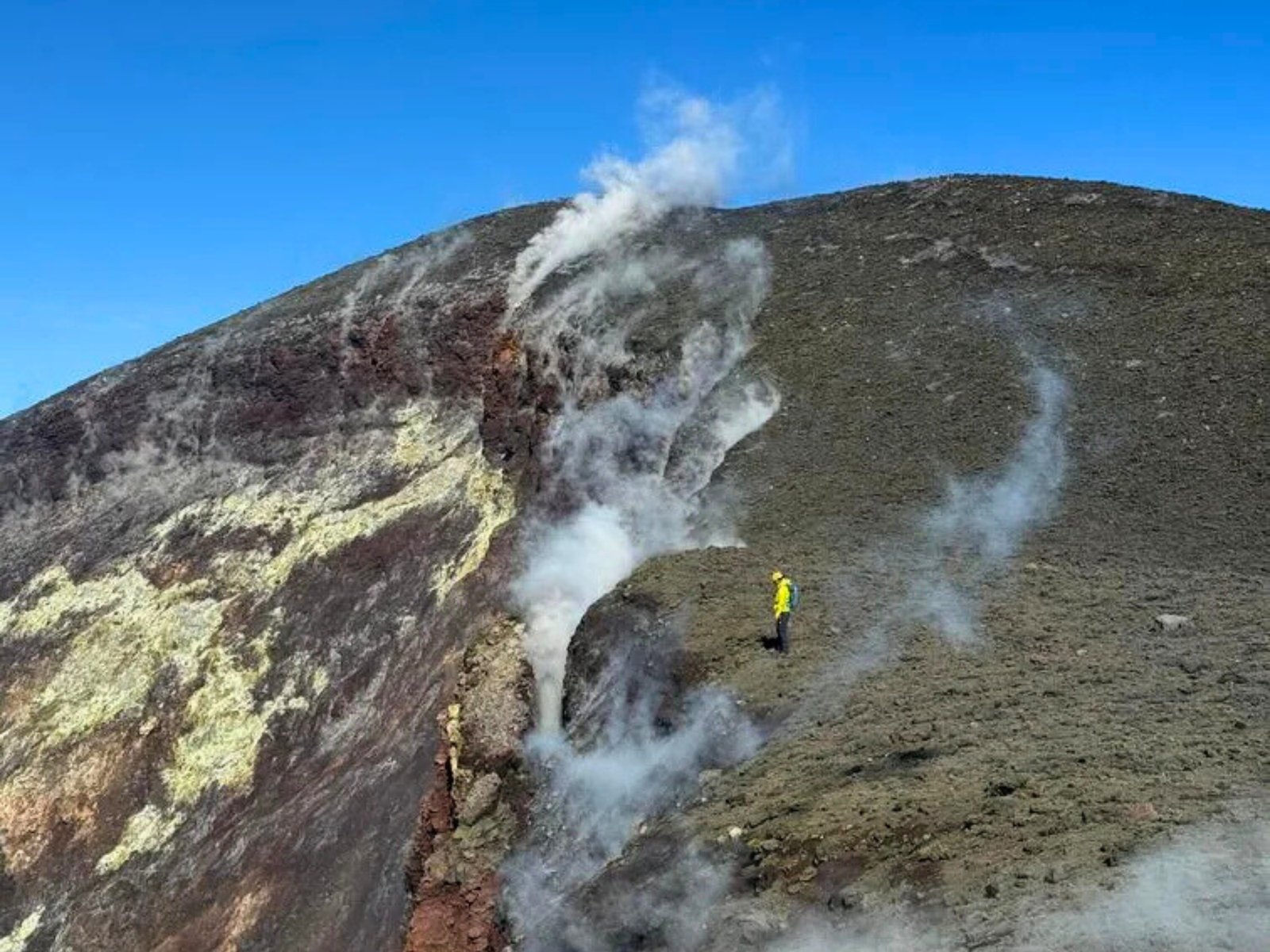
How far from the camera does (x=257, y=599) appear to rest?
31734 millimetres

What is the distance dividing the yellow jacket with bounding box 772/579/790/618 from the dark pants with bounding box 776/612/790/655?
0.04m

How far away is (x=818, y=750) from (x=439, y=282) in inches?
977

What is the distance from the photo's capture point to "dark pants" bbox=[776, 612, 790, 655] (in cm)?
1725

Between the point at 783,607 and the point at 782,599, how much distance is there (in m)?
0.11

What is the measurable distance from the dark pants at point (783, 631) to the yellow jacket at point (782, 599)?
0.14 feet

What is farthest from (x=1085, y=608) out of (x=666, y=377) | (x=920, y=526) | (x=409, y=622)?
(x=409, y=622)

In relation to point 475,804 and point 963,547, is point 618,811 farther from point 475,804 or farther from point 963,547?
point 963,547

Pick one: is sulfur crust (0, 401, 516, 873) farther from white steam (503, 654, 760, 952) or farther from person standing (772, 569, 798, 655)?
person standing (772, 569, 798, 655)

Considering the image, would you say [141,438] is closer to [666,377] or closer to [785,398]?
[666,377]

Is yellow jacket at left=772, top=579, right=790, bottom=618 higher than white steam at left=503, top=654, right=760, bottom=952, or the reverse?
yellow jacket at left=772, top=579, right=790, bottom=618

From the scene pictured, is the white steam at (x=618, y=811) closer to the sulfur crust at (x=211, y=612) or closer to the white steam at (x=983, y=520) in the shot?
the white steam at (x=983, y=520)

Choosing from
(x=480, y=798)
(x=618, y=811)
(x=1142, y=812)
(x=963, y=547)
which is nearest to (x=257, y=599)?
(x=480, y=798)

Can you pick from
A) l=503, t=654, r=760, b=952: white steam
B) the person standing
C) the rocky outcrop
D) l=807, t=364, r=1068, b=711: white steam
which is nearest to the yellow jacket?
the person standing

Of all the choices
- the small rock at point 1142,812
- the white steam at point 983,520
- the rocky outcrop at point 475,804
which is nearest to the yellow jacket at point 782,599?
the white steam at point 983,520
